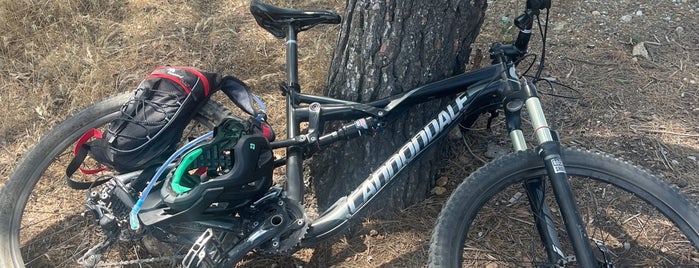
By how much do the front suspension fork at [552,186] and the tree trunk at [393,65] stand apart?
0.43 metres

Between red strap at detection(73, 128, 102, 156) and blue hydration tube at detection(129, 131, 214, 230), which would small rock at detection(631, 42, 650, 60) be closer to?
blue hydration tube at detection(129, 131, 214, 230)

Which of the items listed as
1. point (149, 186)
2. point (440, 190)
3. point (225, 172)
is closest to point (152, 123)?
point (149, 186)

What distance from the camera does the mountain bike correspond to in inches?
74.7

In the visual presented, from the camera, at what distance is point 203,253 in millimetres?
2047

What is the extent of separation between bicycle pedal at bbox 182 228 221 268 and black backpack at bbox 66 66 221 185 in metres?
0.41

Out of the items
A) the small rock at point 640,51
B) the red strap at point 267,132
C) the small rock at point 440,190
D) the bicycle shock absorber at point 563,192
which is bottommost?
the bicycle shock absorber at point 563,192

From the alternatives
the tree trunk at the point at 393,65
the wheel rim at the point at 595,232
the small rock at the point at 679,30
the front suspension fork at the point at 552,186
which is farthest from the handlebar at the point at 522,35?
the small rock at the point at 679,30

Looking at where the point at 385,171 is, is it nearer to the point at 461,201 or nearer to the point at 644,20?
the point at 461,201

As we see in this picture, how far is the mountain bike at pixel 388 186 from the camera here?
6.23 feet

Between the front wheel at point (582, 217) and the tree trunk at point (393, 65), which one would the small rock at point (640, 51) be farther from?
the tree trunk at point (393, 65)

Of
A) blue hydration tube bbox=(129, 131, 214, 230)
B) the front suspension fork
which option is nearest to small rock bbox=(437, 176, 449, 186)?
the front suspension fork

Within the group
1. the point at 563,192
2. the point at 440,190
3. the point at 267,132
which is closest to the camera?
the point at 563,192

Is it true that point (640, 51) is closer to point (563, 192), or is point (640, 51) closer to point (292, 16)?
point (563, 192)

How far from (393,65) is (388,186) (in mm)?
510
